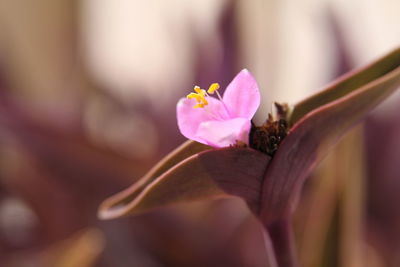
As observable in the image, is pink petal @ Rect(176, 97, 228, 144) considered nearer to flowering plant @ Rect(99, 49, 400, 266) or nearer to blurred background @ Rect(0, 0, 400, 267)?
flowering plant @ Rect(99, 49, 400, 266)

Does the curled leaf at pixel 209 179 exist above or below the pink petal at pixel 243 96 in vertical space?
below

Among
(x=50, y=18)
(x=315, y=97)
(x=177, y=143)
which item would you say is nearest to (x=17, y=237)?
(x=177, y=143)

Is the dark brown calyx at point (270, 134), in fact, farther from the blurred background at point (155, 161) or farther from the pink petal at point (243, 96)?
the blurred background at point (155, 161)

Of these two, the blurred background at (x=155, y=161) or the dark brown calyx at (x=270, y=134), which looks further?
the blurred background at (x=155, y=161)

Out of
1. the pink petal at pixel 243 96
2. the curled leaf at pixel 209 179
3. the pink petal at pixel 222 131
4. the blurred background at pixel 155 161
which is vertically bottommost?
the blurred background at pixel 155 161

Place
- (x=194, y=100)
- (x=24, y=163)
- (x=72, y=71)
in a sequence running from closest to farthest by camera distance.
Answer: (x=194, y=100), (x=24, y=163), (x=72, y=71)

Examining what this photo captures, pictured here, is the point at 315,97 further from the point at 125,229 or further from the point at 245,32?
the point at 245,32

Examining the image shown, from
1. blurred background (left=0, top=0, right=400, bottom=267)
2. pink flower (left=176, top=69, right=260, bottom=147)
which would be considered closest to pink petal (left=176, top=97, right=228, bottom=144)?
pink flower (left=176, top=69, right=260, bottom=147)

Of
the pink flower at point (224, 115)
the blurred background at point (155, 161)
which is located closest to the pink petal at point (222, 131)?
the pink flower at point (224, 115)
